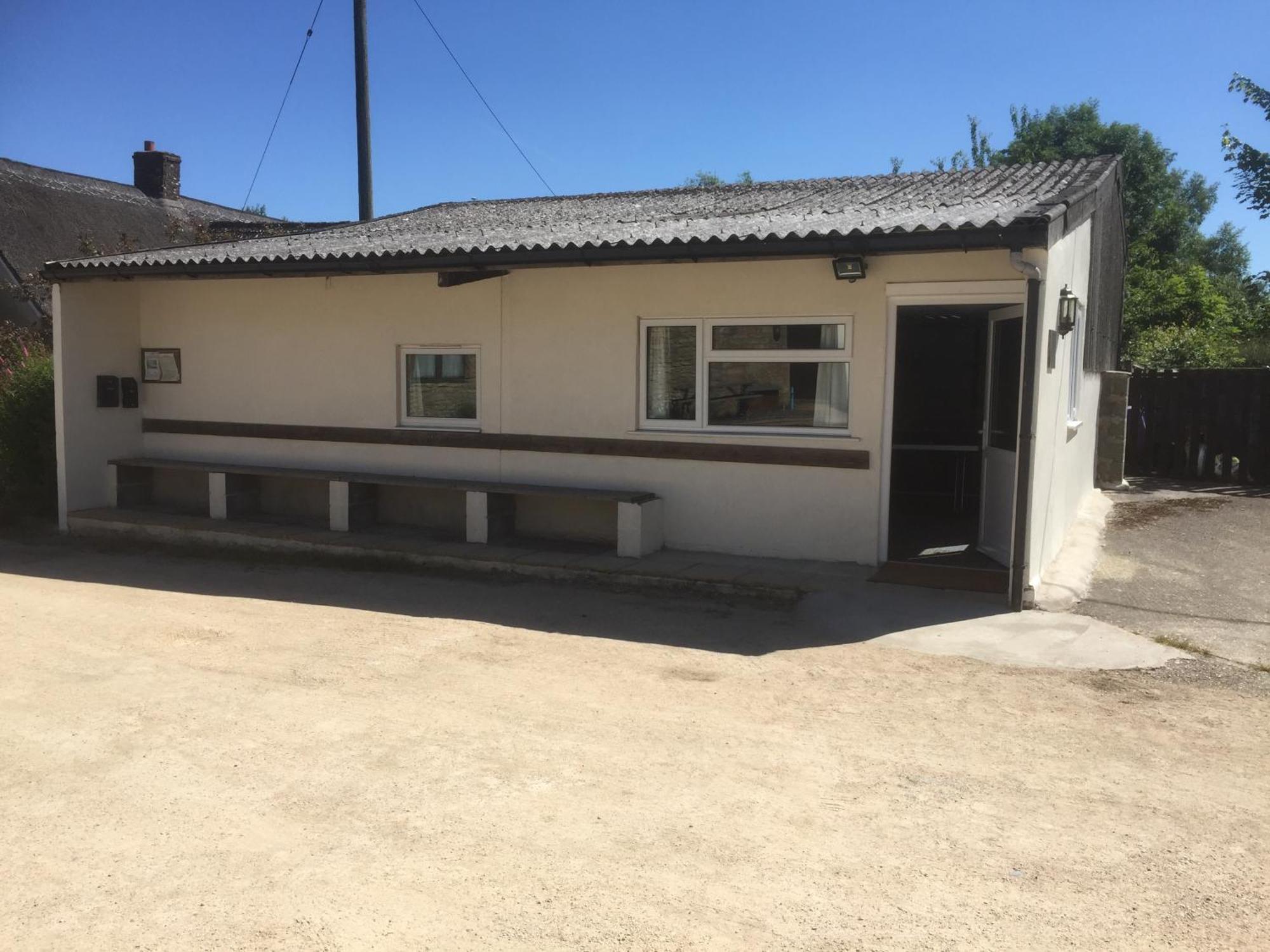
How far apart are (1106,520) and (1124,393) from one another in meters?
3.56

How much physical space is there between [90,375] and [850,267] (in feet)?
27.1

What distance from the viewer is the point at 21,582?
8.56 m

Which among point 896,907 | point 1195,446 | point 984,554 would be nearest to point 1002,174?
point 984,554

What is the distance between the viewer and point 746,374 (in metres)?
8.71

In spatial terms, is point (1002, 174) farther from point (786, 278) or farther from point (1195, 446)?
point (1195, 446)

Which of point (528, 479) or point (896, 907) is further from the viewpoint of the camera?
point (528, 479)

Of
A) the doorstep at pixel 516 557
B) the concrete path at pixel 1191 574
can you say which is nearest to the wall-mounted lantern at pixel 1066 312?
the concrete path at pixel 1191 574

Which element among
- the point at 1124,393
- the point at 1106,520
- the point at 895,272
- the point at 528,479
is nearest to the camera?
the point at 895,272

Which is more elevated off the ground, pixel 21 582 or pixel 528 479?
pixel 528 479

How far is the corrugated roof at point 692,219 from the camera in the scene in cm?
750

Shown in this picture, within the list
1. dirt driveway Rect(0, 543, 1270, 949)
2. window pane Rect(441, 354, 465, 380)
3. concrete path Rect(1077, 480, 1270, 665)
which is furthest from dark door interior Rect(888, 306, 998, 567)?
dirt driveway Rect(0, 543, 1270, 949)

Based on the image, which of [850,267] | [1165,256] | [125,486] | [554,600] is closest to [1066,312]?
[850,267]

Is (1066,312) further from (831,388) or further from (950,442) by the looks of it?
(950,442)

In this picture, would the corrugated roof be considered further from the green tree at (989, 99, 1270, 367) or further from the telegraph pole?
the green tree at (989, 99, 1270, 367)
